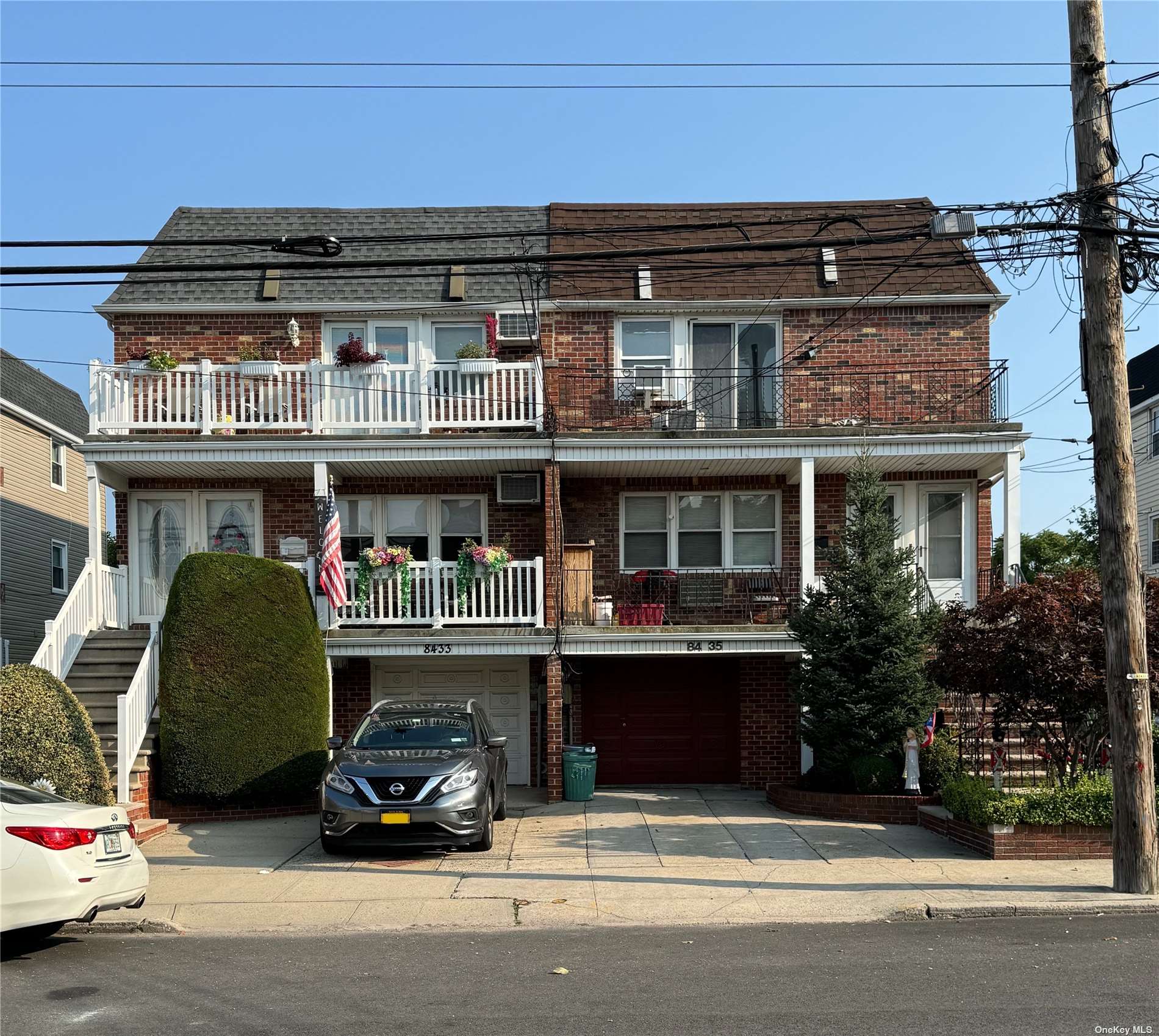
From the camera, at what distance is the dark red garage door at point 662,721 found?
1948 cm

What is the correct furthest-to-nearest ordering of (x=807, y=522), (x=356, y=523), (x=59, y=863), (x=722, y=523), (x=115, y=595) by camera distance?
1. (x=722, y=523)
2. (x=356, y=523)
3. (x=115, y=595)
4. (x=807, y=522)
5. (x=59, y=863)

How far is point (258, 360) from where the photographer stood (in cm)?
1920

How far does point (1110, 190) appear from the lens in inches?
433

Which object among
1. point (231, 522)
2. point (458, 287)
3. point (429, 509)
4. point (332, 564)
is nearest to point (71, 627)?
point (231, 522)

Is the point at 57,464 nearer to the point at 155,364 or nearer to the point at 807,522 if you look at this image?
the point at 155,364

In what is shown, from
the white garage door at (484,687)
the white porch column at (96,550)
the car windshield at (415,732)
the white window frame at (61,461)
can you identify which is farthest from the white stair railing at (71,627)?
the white window frame at (61,461)

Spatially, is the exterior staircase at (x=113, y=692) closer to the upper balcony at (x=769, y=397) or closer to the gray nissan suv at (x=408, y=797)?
the gray nissan suv at (x=408, y=797)

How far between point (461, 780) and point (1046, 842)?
20.1 ft

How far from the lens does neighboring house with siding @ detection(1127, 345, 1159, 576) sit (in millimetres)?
29406

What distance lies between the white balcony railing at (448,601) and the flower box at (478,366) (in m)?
2.86

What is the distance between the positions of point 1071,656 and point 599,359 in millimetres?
9359

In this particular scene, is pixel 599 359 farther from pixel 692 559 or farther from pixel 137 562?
pixel 137 562

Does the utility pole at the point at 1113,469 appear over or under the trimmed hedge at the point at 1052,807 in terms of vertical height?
over

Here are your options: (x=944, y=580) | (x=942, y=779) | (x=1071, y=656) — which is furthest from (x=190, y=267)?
(x=944, y=580)
